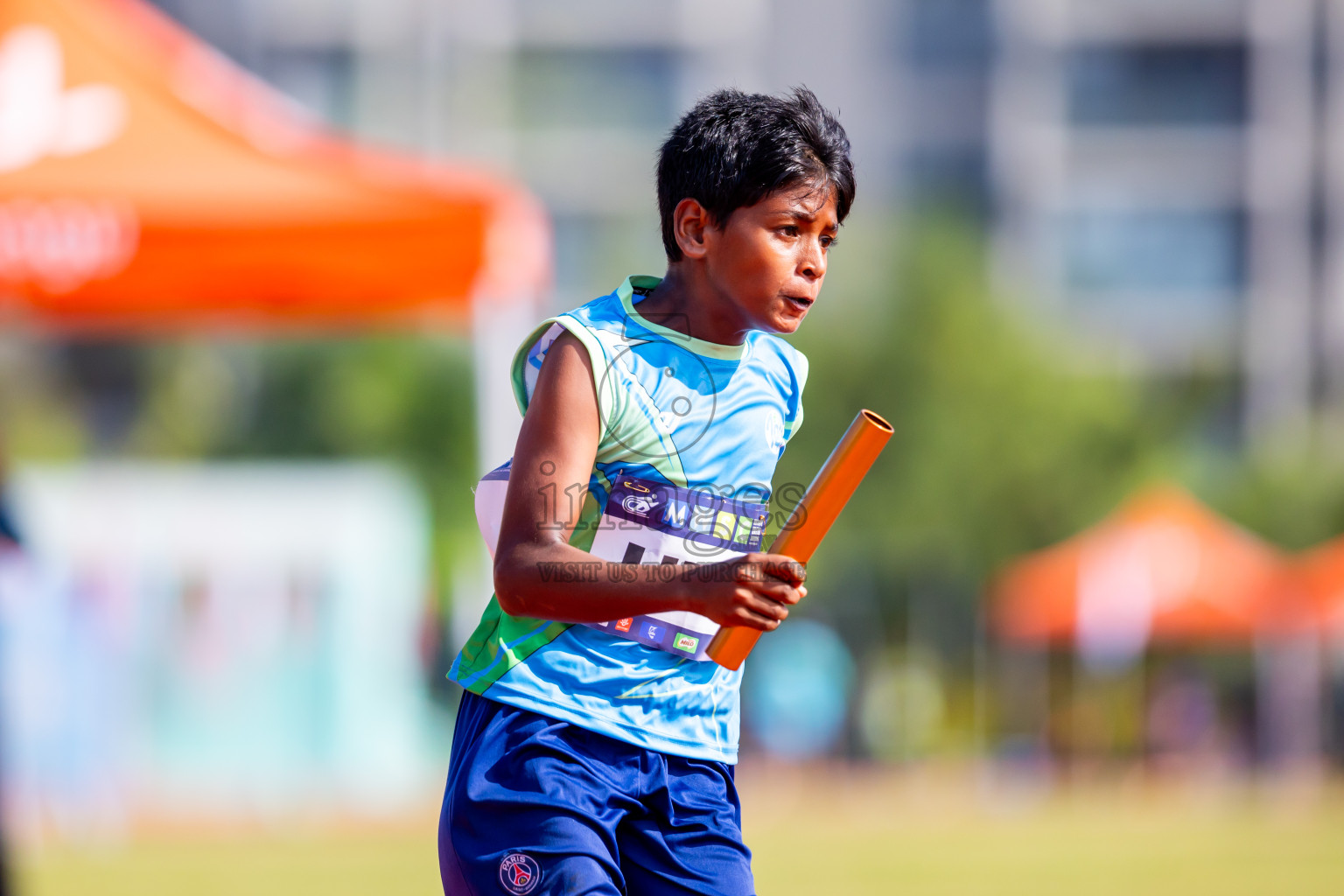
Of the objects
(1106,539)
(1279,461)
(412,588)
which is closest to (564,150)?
(1279,461)

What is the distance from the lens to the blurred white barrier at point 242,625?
14.0 m

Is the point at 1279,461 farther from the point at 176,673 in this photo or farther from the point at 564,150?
the point at 176,673

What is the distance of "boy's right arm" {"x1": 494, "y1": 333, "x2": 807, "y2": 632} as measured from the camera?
2215 mm

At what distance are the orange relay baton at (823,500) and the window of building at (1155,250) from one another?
3423cm

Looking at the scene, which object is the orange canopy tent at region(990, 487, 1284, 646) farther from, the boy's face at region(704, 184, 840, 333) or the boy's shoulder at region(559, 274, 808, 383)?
the boy's face at region(704, 184, 840, 333)

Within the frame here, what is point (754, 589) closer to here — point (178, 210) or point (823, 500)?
point (823, 500)

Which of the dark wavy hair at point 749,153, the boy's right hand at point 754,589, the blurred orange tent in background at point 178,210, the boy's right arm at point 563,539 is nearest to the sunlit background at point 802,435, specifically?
the blurred orange tent in background at point 178,210

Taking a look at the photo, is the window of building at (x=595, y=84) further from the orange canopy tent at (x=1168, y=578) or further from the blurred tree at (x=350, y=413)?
the orange canopy tent at (x=1168, y=578)

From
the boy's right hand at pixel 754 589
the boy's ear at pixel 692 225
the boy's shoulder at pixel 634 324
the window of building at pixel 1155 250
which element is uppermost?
the window of building at pixel 1155 250

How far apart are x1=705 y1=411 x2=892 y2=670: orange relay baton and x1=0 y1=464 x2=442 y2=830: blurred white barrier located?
1173cm

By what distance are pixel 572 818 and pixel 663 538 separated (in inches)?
16.0

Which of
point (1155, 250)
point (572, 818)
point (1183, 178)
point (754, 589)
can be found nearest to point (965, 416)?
point (1155, 250)

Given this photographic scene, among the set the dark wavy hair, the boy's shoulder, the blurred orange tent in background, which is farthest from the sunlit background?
the dark wavy hair

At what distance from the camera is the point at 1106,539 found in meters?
21.1
